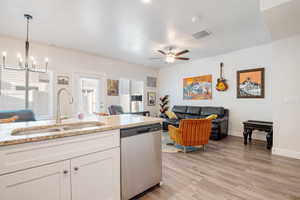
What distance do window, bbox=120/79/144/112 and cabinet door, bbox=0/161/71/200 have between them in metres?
5.22

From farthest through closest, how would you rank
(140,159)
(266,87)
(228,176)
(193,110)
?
(193,110) < (266,87) < (228,176) < (140,159)

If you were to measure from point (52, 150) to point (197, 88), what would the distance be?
18.6ft

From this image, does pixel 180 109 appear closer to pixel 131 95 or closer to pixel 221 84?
pixel 221 84

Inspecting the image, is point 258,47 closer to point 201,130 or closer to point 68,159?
point 201,130

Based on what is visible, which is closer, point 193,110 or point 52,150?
point 52,150

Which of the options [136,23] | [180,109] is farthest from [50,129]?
[180,109]

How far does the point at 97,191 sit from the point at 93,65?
4821mm

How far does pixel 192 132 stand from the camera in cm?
325

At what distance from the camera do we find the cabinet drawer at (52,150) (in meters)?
1.03

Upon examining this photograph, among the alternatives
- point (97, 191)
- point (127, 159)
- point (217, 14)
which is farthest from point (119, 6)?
point (97, 191)

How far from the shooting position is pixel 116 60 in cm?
610

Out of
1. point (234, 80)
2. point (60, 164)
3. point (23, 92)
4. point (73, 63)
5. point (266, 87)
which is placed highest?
point (73, 63)

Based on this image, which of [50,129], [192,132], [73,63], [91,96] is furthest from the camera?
[91,96]

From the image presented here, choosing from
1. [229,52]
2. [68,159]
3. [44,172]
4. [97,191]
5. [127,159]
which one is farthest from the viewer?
[229,52]
